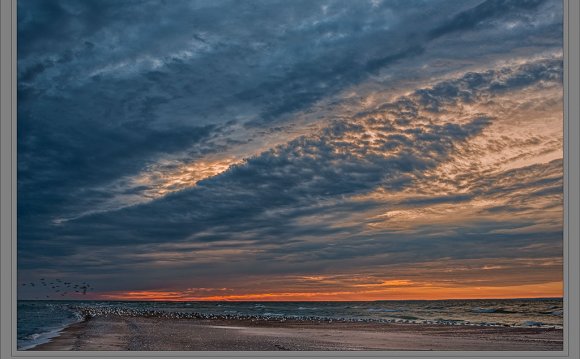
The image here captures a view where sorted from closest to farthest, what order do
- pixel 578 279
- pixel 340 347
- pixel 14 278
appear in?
pixel 578 279 < pixel 14 278 < pixel 340 347

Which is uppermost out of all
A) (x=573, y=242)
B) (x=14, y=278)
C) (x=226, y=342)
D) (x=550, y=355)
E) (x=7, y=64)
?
(x=7, y=64)

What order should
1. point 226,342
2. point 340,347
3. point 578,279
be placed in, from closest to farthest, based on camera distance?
point 578,279 < point 340,347 < point 226,342

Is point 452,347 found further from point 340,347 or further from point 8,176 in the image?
point 8,176

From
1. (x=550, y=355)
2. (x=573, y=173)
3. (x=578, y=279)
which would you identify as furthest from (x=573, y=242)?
(x=550, y=355)

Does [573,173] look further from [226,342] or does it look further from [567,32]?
[226,342]

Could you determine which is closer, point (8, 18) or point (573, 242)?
point (573, 242)

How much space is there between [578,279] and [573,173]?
3.31 meters

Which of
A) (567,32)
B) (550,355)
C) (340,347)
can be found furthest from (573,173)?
(340,347)

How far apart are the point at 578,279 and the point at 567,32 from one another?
7.88 m

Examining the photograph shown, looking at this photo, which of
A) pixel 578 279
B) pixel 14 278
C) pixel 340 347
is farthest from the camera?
pixel 340 347

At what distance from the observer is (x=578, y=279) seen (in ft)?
50.9

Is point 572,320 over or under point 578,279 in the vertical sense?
under

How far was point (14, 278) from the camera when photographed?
16.5 meters

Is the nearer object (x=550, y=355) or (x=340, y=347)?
(x=550, y=355)
